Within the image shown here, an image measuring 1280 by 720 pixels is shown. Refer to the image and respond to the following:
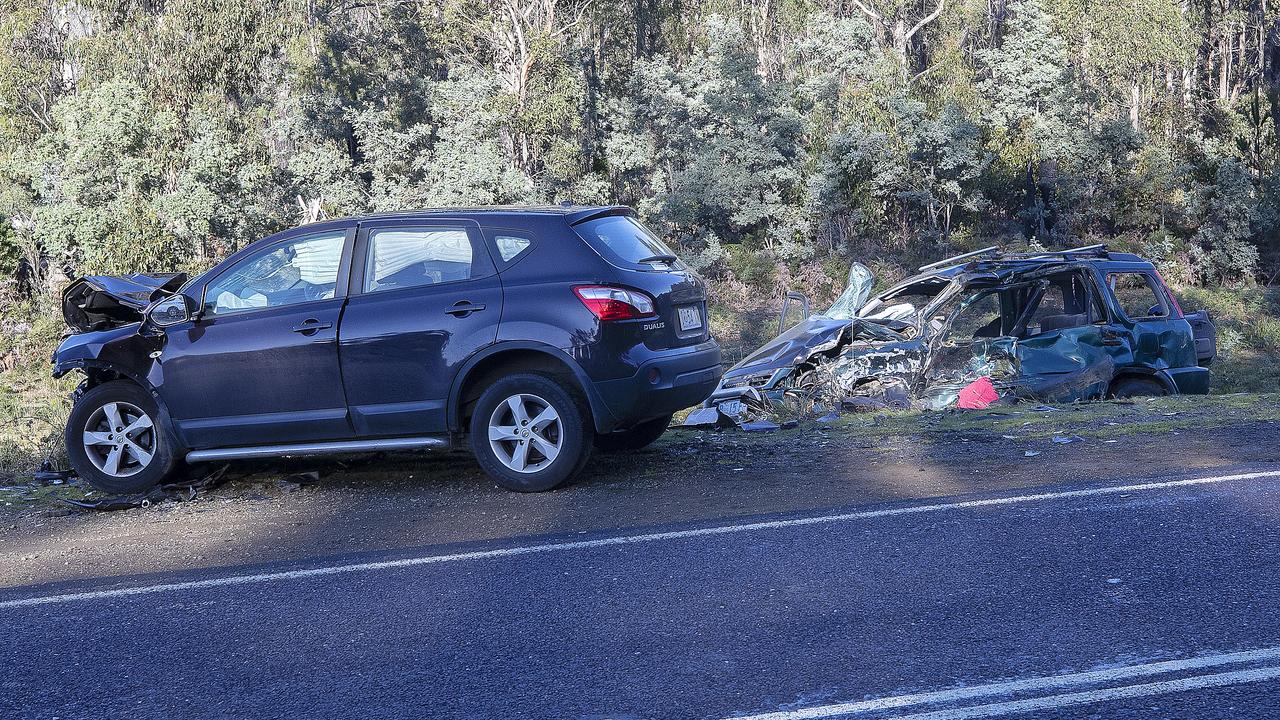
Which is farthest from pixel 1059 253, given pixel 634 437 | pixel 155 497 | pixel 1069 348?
pixel 155 497

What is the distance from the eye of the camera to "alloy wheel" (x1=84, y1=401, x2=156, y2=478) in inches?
314

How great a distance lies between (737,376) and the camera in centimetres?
1134

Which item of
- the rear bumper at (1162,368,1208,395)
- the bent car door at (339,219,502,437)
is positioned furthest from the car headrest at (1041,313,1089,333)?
the bent car door at (339,219,502,437)

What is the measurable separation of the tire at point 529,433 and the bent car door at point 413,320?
288 millimetres

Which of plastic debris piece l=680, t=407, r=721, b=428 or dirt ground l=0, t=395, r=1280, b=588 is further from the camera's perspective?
plastic debris piece l=680, t=407, r=721, b=428

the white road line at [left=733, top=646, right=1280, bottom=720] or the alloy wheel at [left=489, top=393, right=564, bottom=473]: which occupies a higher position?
the alloy wheel at [left=489, top=393, right=564, bottom=473]

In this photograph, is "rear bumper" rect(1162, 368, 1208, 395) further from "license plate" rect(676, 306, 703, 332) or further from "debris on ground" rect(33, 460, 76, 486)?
"debris on ground" rect(33, 460, 76, 486)

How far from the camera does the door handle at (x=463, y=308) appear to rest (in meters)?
7.38

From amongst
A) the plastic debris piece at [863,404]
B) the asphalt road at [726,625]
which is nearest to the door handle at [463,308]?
the asphalt road at [726,625]

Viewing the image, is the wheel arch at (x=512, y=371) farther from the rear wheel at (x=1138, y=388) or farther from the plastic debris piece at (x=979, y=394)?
the rear wheel at (x=1138, y=388)

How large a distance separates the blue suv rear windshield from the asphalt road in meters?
1.99

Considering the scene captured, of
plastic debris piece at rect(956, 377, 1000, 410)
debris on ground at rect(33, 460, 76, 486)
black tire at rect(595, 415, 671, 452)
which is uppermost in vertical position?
debris on ground at rect(33, 460, 76, 486)

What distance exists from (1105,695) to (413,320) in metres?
4.82

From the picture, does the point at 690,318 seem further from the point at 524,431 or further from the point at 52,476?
the point at 52,476
